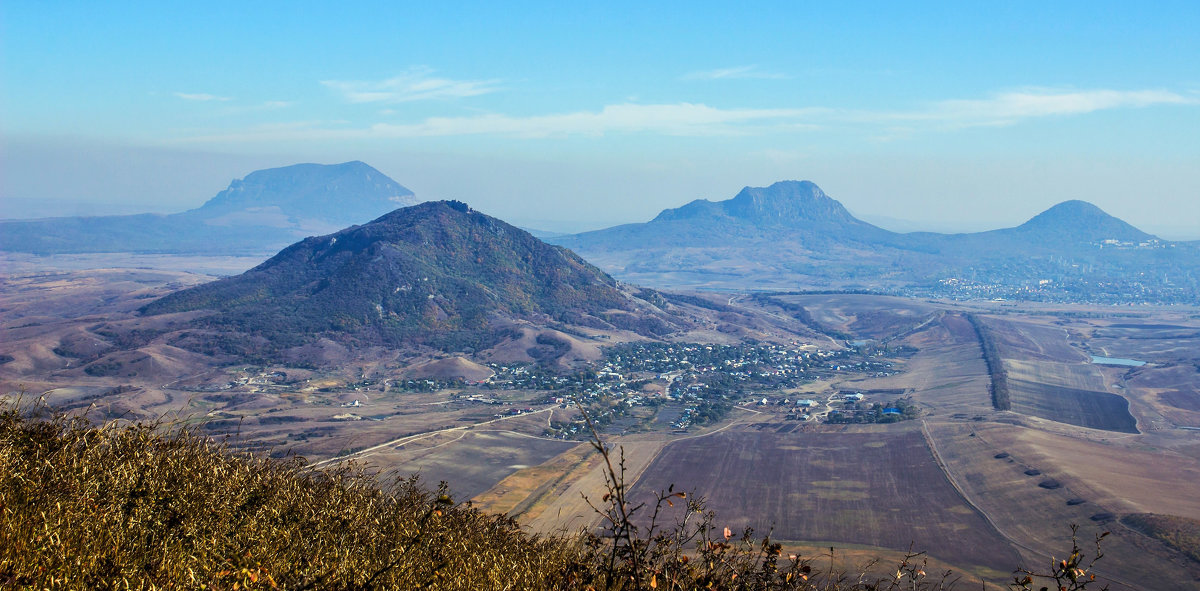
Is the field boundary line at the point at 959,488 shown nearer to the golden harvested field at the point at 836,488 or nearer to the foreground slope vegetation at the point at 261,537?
the golden harvested field at the point at 836,488

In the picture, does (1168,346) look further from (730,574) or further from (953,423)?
(730,574)

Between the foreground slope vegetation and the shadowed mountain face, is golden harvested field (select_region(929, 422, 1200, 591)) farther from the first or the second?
the shadowed mountain face

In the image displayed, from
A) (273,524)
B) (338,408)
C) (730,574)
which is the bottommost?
(338,408)

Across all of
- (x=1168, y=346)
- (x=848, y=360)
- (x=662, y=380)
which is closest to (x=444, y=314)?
(x=662, y=380)

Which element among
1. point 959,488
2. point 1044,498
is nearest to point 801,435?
point 959,488

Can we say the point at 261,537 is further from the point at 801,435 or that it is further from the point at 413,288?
the point at 413,288

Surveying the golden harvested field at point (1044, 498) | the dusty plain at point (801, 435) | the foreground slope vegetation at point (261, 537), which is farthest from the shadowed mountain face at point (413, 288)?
the foreground slope vegetation at point (261, 537)

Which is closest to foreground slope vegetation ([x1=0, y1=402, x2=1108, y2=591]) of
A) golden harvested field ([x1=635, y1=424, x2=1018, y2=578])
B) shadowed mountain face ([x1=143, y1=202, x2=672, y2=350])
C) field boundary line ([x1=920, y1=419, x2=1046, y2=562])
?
golden harvested field ([x1=635, y1=424, x2=1018, y2=578])
